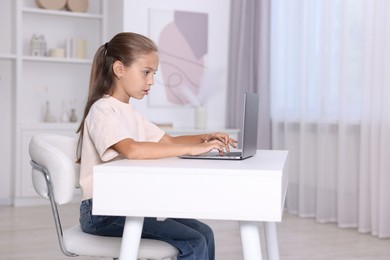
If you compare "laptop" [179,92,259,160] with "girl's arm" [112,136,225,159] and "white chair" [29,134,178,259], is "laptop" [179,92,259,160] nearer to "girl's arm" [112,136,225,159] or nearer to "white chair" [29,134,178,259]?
"girl's arm" [112,136,225,159]

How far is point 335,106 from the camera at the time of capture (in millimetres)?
3998

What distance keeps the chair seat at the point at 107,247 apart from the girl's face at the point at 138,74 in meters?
0.47

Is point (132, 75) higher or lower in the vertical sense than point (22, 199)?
higher

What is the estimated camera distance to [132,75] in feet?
6.14

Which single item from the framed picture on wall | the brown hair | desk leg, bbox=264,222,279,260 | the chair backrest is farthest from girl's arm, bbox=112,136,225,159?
the framed picture on wall

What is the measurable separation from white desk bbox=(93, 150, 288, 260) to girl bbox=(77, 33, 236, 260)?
211 mm

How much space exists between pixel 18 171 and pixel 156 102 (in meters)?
1.17

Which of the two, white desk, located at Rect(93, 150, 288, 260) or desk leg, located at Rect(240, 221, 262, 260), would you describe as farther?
desk leg, located at Rect(240, 221, 262, 260)

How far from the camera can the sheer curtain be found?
3.55 m

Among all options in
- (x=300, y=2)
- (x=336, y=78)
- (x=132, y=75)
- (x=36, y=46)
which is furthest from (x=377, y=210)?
(x=36, y=46)

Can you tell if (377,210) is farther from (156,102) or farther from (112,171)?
(112,171)

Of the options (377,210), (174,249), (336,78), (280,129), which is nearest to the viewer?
(174,249)

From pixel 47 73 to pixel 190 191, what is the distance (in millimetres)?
3836

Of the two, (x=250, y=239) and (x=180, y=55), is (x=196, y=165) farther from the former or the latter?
(x=180, y=55)
